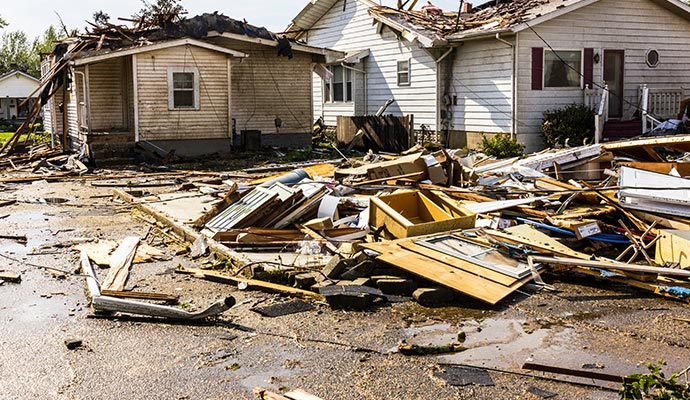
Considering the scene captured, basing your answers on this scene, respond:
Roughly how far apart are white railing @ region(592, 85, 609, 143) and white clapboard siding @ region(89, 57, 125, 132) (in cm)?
1547

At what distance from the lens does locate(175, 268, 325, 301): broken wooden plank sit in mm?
8008

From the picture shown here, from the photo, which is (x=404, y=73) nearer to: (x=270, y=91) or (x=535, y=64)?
(x=270, y=91)

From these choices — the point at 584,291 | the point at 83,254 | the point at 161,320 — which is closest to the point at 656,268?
the point at 584,291

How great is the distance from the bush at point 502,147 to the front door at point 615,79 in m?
3.60

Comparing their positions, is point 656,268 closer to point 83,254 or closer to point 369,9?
point 83,254

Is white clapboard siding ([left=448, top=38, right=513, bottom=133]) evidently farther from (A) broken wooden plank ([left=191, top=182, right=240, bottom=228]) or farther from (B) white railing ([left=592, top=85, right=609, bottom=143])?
(A) broken wooden plank ([left=191, top=182, right=240, bottom=228])

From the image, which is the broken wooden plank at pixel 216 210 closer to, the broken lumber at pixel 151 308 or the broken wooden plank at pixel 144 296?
the broken wooden plank at pixel 144 296

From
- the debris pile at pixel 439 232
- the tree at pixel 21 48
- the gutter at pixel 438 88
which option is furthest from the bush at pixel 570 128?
the tree at pixel 21 48

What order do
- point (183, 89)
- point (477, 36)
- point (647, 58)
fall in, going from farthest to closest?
point (183, 89) → point (647, 58) → point (477, 36)

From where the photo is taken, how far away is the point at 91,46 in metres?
24.7

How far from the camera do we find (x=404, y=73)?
87.7 feet

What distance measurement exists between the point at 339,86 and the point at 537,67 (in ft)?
35.0

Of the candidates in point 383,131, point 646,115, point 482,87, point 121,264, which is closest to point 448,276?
point 121,264

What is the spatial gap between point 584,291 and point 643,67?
1725cm
